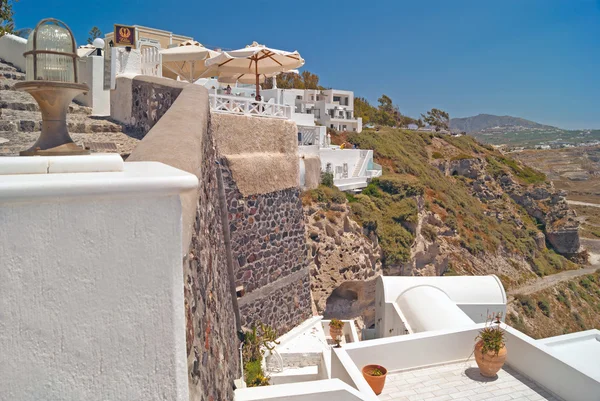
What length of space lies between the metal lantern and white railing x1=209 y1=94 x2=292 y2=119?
243 inches

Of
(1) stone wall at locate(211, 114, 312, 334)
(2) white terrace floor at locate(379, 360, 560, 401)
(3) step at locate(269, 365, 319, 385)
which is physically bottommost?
(3) step at locate(269, 365, 319, 385)

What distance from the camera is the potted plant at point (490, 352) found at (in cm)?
638

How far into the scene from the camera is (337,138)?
3466 centimetres

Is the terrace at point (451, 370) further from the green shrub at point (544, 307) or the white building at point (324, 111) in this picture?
the white building at point (324, 111)

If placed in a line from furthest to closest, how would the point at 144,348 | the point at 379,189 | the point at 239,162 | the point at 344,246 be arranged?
the point at 379,189 → the point at 344,246 → the point at 239,162 → the point at 144,348

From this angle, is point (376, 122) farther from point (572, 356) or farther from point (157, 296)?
point (157, 296)

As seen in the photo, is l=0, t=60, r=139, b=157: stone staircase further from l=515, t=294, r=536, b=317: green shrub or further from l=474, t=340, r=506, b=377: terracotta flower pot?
l=515, t=294, r=536, b=317: green shrub

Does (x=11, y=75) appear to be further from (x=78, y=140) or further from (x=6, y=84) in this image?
(x=78, y=140)

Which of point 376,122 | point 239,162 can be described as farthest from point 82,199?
point 376,122

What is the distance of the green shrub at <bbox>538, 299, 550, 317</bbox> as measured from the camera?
29.6 metres

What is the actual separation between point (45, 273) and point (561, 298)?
37353 millimetres

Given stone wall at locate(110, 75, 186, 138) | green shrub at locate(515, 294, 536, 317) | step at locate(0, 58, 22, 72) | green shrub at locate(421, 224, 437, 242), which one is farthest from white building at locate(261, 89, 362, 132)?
stone wall at locate(110, 75, 186, 138)

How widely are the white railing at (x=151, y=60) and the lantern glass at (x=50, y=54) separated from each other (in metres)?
6.49

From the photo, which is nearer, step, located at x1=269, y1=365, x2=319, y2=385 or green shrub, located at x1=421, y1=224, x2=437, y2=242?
step, located at x1=269, y1=365, x2=319, y2=385
